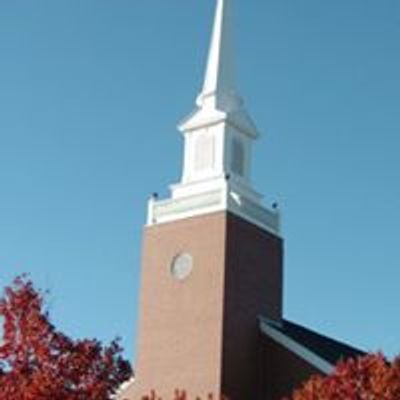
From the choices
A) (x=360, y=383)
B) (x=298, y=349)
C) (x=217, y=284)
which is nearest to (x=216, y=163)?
(x=217, y=284)

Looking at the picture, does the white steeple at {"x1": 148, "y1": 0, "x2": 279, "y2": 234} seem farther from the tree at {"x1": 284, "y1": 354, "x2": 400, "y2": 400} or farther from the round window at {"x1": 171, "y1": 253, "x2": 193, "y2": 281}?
the tree at {"x1": 284, "y1": 354, "x2": 400, "y2": 400}

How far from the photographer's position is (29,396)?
2336cm

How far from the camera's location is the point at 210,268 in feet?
138

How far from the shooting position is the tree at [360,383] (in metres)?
28.0

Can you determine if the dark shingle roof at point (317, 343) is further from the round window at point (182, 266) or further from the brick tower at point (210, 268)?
the round window at point (182, 266)

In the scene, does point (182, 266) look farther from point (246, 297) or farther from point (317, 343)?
point (317, 343)

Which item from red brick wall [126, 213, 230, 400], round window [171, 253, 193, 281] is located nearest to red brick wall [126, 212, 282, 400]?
red brick wall [126, 213, 230, 400]

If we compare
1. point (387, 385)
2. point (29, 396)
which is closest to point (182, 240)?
point (387, 385)

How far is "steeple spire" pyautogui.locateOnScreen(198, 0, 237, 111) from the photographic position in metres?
45.2

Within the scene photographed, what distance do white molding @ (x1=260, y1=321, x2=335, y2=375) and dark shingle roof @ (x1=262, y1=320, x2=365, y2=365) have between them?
0.23 metres

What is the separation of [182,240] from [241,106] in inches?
223

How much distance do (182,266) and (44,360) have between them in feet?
62.4

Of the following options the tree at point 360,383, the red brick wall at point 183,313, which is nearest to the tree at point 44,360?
the tree at point 360,383

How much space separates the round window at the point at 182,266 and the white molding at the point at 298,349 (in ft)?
10.1
